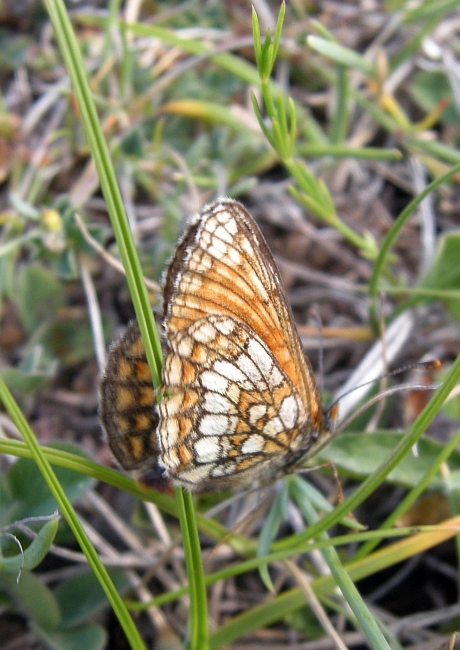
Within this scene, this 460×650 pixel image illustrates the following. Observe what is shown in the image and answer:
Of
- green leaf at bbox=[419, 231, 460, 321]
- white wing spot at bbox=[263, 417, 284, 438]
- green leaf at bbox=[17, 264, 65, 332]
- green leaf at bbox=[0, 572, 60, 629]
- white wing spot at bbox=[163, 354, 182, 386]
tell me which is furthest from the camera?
green leaf at bbox=[17, 264, 65, 332]

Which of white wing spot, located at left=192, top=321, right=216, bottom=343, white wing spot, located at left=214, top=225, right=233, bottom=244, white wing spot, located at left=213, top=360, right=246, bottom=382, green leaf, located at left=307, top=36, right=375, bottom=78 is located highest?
green leaf, located at left=307, top=36, right=375, bottom=78

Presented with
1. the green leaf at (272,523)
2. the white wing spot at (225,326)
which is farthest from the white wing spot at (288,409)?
the green leaf at (272,523)

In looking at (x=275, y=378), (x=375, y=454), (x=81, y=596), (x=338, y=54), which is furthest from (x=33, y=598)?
(x=338, y=54)

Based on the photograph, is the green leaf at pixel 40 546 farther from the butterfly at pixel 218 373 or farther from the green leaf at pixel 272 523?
the green leaf at pixel 272 523

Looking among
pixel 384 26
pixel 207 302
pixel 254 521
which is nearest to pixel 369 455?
pixel 254 521

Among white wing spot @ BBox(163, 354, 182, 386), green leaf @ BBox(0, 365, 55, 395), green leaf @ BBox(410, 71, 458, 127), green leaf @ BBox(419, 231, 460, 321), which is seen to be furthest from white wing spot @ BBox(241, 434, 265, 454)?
green leaf @ BBox(410, 71, 458, 127)

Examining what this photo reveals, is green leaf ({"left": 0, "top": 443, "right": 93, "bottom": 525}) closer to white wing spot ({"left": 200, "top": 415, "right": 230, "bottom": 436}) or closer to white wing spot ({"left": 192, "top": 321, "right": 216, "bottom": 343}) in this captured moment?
white wing spot ({"left": 200, "top": 415, "right": 230, "bottom": 436})
